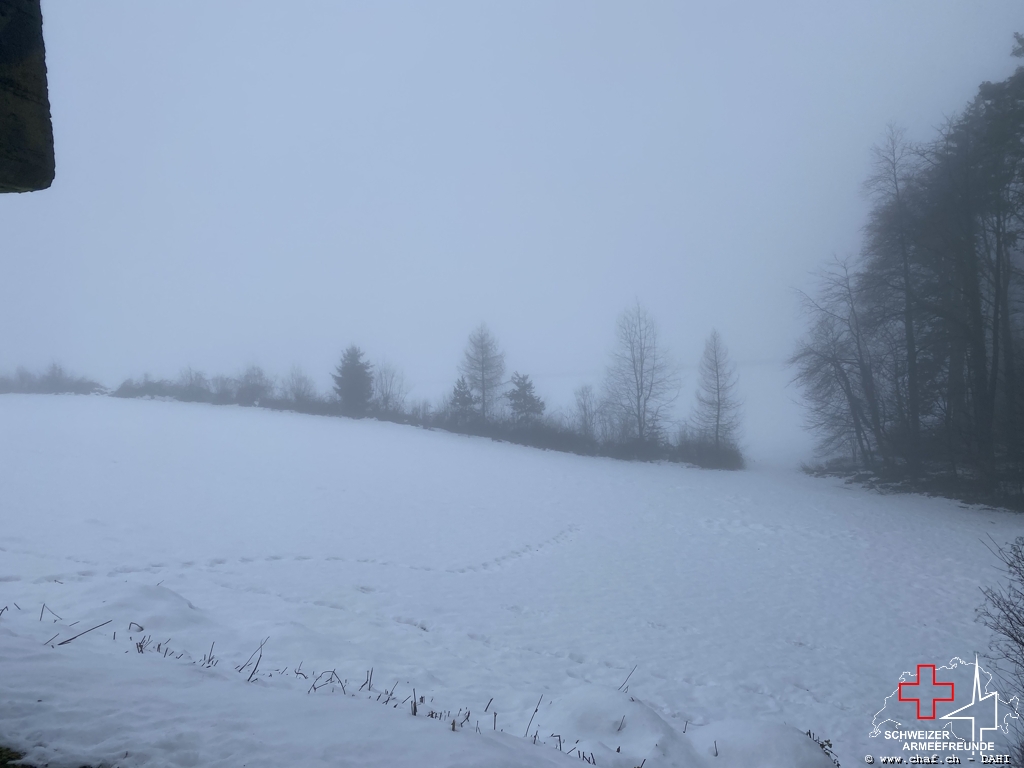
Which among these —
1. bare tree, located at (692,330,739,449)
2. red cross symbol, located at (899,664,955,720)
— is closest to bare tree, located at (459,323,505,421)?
bare tree, located at (692,330,739,449)

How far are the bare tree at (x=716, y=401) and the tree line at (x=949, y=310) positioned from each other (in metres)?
7.04

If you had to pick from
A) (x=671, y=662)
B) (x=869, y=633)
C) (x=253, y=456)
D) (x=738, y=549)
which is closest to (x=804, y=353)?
(x=738, y=549)

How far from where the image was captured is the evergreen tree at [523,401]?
34.6m

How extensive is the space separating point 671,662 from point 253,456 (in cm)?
1813

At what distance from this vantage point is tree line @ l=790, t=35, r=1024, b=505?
18641mm

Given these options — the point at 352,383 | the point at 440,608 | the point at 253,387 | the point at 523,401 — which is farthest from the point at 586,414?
the point at 440,608

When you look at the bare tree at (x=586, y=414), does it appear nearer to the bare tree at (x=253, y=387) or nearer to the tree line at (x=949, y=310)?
the tree line at (x=949, y=310)

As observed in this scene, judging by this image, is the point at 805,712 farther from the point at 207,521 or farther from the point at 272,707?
the point at 207,521

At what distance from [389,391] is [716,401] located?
23.0 m

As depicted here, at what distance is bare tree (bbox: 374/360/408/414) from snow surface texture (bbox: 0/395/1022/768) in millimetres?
14371

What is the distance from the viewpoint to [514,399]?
34.9m

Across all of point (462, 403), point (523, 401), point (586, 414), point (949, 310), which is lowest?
point (586, 414)

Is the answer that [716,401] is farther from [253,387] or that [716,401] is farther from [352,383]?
[253,387]

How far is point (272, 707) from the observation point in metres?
3.04
